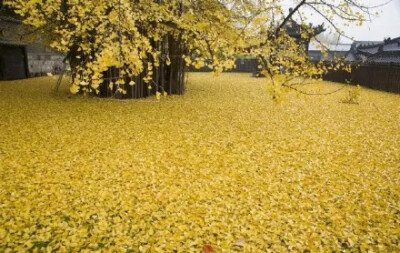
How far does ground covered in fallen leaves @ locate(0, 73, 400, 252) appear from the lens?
12.0ft

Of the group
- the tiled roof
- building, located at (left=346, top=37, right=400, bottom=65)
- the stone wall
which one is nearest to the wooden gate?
the stone wall

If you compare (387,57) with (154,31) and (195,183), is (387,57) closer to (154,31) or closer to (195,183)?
(154,31)

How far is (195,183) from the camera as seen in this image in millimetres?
5129

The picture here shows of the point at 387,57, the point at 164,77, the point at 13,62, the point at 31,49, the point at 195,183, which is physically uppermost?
the point at 387,57

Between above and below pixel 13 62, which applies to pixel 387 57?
above

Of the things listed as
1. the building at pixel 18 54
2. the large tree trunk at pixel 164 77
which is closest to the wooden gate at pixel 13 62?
the building at pixel 18 54

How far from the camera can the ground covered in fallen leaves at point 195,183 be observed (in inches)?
144

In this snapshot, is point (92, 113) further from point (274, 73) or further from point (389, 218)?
point (389, 218)

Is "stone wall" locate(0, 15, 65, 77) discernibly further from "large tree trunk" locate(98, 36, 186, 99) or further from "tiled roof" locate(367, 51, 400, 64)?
"tiled roof" locate(367, 51, 400, 64)

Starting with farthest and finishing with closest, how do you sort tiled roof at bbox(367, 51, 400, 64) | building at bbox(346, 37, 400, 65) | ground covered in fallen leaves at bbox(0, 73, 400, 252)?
building at bbox(346, 37, 400, 65) < tiled roof at bbox(367, 51, 400, 64) < ground covered in fallen leaves at bbox(0, 73, 400, 252)

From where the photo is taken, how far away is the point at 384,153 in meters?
6.81

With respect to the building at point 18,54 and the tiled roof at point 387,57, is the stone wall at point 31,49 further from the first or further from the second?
the tiled roof at point 387,57

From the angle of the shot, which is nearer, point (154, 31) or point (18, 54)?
point (154, 31)

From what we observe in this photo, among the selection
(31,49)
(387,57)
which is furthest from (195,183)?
(387,57)
